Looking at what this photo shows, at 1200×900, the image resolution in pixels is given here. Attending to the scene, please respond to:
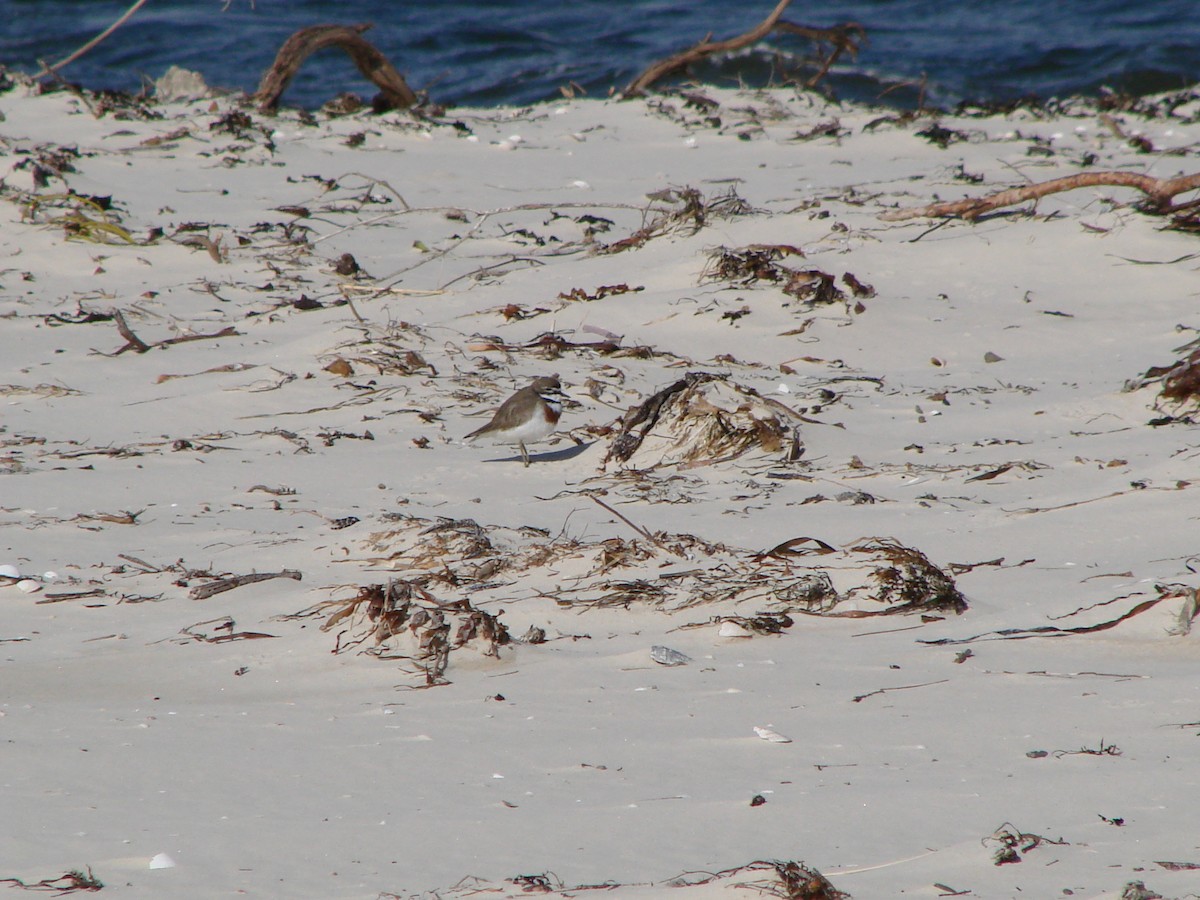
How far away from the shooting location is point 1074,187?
823 centimetres

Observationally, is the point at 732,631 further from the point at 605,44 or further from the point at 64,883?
the point at 605,44

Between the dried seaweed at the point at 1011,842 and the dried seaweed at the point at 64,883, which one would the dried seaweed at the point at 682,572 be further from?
the dried seaweed at the point at 64,883

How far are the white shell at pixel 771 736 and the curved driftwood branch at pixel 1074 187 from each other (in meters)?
6.26

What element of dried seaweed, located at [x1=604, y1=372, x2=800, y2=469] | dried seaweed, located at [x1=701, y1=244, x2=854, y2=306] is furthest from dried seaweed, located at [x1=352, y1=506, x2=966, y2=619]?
dried seaweed, located at [x1=701, y1=244, x2=854, y2=306]

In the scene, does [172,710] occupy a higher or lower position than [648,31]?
lower

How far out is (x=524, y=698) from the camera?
308cm

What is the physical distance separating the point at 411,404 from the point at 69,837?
3.91 m

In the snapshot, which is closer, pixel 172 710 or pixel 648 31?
pixel 172 710

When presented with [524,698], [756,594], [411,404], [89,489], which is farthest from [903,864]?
[411,404]

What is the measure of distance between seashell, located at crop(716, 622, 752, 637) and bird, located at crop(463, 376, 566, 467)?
1930 mm

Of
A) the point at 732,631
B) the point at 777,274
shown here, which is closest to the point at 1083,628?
the point at 732,631

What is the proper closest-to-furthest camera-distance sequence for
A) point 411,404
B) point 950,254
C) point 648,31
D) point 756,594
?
point 756,594 < point 411,404 < point 950,254 < point 648,31

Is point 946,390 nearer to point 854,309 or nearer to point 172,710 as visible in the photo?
point 854,309

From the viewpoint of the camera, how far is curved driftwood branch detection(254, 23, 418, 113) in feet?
39.8
